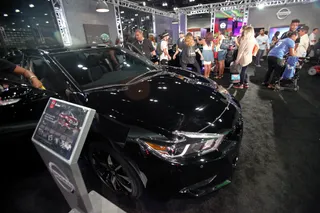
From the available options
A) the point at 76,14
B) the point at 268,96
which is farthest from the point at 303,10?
the point at 76,14

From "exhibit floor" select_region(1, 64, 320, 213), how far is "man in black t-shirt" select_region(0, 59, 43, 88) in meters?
0.83

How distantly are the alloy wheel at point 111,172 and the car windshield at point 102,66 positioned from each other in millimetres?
742

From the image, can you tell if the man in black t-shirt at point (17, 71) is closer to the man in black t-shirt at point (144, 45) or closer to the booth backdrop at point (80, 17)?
the man in black t-shirt at point (144, 45)

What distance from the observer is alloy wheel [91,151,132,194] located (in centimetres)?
152

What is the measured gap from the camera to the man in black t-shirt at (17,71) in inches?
70.2

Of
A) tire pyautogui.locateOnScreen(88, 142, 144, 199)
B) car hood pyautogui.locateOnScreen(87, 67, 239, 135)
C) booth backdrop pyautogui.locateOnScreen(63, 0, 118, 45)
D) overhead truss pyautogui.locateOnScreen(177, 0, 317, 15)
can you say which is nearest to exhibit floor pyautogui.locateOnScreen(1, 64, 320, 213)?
tire pyautogui.locateOnScreen(88, 142, 144, 199)

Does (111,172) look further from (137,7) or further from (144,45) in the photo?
(137,7)

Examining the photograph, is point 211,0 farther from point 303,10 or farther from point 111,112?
point 111,112

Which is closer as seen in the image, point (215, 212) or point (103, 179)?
point (215, 212)

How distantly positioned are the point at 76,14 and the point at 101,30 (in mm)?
1337

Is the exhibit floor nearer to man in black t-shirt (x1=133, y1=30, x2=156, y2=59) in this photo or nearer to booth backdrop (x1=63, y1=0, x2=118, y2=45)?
man in black t-shirt (x1=133, y1=30, x2=156, y2=59)

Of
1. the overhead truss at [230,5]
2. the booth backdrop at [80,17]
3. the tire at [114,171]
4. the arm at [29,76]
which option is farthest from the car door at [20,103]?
the overhead truss at [230,5]

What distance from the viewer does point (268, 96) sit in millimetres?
→ 4051

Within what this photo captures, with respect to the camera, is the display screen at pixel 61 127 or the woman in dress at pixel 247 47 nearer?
the display screen at pixel 61 127
